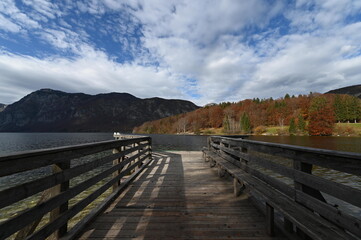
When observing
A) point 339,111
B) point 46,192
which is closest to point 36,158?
point 46,192

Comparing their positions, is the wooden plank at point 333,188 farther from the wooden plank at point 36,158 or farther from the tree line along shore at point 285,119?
the tree line along shore at point 285,119

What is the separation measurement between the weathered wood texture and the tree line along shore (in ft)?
213

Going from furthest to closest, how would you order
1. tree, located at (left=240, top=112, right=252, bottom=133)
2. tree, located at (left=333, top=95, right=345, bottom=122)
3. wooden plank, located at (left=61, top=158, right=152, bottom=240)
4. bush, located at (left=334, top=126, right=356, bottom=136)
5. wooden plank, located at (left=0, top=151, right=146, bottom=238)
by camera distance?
tree, located at (left=240, top=112, right=252, bottom=133) < tree, located at (left=333, top=95, right=345, bottom=122) < bush, located at (left=334, top=126, right=356, bottom=136) < wooden plank, located at (left=61, top=158, right=152, bottom=240) < wooden plank, located at (left=0, top=151, right=146, bottom=238)

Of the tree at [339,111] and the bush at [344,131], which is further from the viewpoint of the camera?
the tree at [339,111]

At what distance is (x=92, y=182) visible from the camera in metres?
3.38

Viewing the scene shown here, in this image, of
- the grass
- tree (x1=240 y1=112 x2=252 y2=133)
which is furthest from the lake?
tree (x1=240 y1=112 x2=252 y2=133)

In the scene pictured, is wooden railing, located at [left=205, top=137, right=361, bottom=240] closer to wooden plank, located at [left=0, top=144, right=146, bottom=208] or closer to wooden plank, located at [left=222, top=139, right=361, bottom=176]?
wooden plank, located at [left=222, top=139, right=361, bottom=176]

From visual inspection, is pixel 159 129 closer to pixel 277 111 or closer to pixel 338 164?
pixel 277 111

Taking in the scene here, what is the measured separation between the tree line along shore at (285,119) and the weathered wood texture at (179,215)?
213ft

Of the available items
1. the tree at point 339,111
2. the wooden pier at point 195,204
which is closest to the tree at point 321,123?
the tree at point 339,111

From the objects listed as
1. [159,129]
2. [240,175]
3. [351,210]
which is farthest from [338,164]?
[159,129]

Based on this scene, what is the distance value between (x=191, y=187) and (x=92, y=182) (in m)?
2.89

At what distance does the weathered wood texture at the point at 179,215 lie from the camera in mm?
2869

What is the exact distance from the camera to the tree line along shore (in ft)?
184
